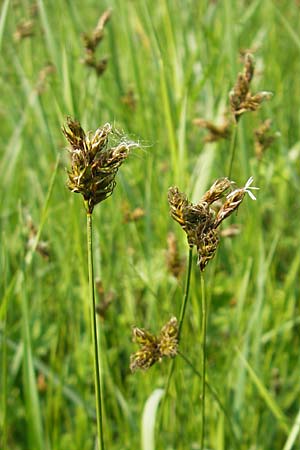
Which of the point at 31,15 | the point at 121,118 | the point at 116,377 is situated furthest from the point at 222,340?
the point at 31,15

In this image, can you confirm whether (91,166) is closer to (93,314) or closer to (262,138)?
(93,314)

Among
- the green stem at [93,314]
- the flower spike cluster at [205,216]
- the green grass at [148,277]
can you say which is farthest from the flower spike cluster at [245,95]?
the green stem at [93,314]

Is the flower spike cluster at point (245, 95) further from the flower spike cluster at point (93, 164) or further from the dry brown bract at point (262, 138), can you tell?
the flower spike cluster at point (93, 164)

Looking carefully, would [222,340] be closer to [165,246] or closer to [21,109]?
[165,246]

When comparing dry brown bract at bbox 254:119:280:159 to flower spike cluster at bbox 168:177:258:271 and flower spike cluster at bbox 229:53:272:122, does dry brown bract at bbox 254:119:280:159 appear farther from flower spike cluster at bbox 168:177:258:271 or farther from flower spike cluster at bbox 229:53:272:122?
flower spike cluster at bbox 168:177:258:271

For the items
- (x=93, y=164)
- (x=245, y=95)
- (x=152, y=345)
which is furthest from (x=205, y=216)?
(x=245, y=95)
